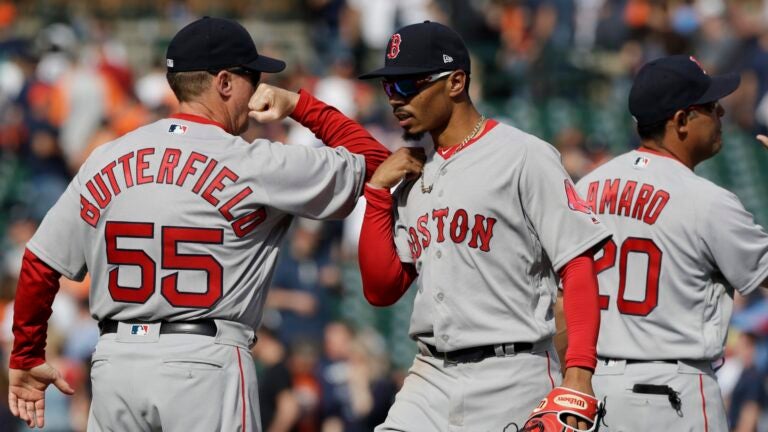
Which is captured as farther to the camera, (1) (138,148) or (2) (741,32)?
(2) (741,32)

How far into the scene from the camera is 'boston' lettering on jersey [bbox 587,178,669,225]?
231 inches

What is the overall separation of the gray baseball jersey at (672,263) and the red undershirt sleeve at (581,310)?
0.79 metres

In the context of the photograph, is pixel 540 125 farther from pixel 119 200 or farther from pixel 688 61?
pixel 119 200

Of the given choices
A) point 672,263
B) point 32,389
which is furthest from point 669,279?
point 32,389

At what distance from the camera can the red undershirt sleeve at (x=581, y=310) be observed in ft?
16.2

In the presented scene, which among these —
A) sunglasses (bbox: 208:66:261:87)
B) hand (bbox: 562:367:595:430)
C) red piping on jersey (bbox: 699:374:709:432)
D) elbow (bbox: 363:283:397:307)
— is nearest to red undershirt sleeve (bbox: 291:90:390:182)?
sunglasses (bbox: 208:66:261:87)

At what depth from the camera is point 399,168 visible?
17.9 ft

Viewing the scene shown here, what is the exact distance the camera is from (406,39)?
543 centimetres

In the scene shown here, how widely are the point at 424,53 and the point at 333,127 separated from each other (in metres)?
0.66

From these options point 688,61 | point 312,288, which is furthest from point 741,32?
point 688,61

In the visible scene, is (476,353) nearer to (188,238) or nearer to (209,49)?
(188,238)

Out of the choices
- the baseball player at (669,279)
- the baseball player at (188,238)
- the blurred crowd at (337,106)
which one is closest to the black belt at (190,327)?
the baseball player at (188,238)

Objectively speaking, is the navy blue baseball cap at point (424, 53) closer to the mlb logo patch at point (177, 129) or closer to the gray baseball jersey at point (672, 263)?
the mlb logo patch at point (177, 129)

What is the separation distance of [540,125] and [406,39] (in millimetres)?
10259
